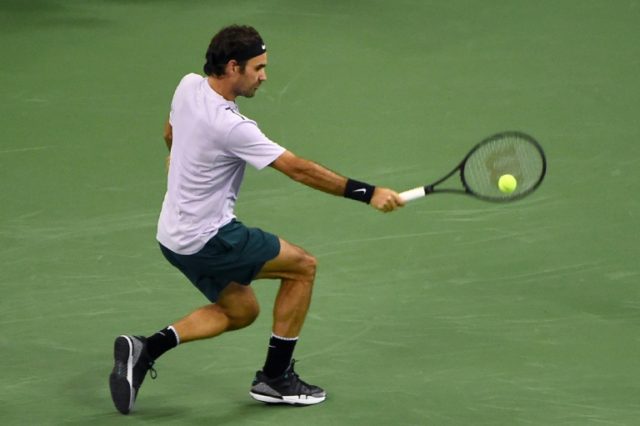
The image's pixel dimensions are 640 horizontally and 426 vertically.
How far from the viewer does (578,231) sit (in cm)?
1086

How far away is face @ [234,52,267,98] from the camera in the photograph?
820 centimetres

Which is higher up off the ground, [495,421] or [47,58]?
[47,58]

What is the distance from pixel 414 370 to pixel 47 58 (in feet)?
20.2

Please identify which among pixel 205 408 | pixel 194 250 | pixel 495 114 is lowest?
pixel 205 408

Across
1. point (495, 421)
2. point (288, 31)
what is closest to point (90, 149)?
point (288, 31)

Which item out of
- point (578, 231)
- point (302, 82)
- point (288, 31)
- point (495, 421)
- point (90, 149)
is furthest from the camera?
point (288, 31)

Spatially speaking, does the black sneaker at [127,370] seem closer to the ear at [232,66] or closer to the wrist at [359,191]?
the wrist at [359,191]

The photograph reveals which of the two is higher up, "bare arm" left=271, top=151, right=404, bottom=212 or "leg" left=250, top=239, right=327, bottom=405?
"bare arm" left=271, top=151, right=404, bottom=212

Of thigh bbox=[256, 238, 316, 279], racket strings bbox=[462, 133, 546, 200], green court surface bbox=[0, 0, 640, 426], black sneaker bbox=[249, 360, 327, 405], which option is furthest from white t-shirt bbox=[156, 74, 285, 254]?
racket strings bbox=[462, 133, 546, 200]

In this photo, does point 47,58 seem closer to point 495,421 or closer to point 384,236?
point 384,236

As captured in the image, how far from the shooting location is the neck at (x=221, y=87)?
8.22 metres

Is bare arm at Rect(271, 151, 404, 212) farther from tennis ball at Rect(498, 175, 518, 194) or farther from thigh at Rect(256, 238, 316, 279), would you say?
tennis ball at Rect(498, 175, 518, 194)

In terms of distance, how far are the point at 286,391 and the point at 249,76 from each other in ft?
5.59

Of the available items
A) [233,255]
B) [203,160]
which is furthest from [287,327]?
[203,160]
